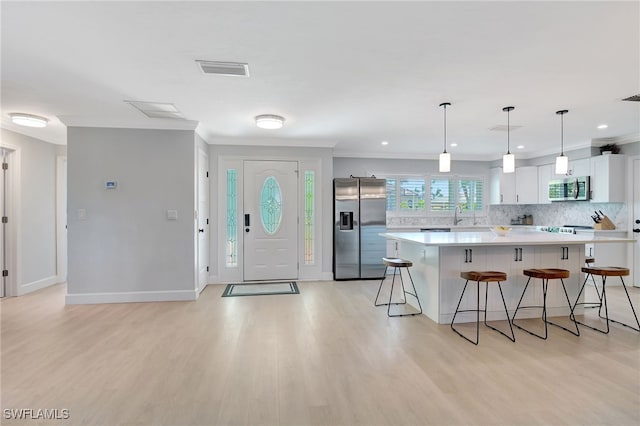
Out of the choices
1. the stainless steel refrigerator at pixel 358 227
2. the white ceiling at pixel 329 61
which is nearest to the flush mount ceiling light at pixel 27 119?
the white ceiling at pixel 329 61

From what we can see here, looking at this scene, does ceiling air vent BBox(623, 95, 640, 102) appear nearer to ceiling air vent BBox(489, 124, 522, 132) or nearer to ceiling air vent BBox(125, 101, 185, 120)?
ceiling air vent BBox(489, 124, 522, 132)

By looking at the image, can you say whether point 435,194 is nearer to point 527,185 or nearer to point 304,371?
point 527,185

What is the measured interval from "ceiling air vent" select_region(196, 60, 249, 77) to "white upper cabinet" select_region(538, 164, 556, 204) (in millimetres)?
→ 6199

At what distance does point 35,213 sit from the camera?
16.5ft

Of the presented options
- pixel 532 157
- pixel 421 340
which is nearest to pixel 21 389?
pixel 421 340

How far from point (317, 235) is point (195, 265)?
2.12m

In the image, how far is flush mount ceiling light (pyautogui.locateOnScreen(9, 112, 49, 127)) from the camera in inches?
154

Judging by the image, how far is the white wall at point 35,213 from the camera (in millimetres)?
4770

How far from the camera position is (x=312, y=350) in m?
2.88

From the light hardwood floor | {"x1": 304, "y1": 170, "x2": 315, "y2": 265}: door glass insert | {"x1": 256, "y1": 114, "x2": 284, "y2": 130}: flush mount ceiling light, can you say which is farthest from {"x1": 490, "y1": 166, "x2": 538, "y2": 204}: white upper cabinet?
{"x1": 256, "y1": 114, "x2": 284, "y2": 130}: flush mount ceiling light

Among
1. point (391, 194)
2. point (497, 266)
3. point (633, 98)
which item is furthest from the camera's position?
point (391, 194)

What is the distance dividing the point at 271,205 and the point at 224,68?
10.2 feet

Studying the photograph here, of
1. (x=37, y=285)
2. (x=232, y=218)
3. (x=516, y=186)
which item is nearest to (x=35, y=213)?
(x=37, y=285)

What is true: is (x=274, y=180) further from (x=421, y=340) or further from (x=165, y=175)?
(x=421, y=340)
